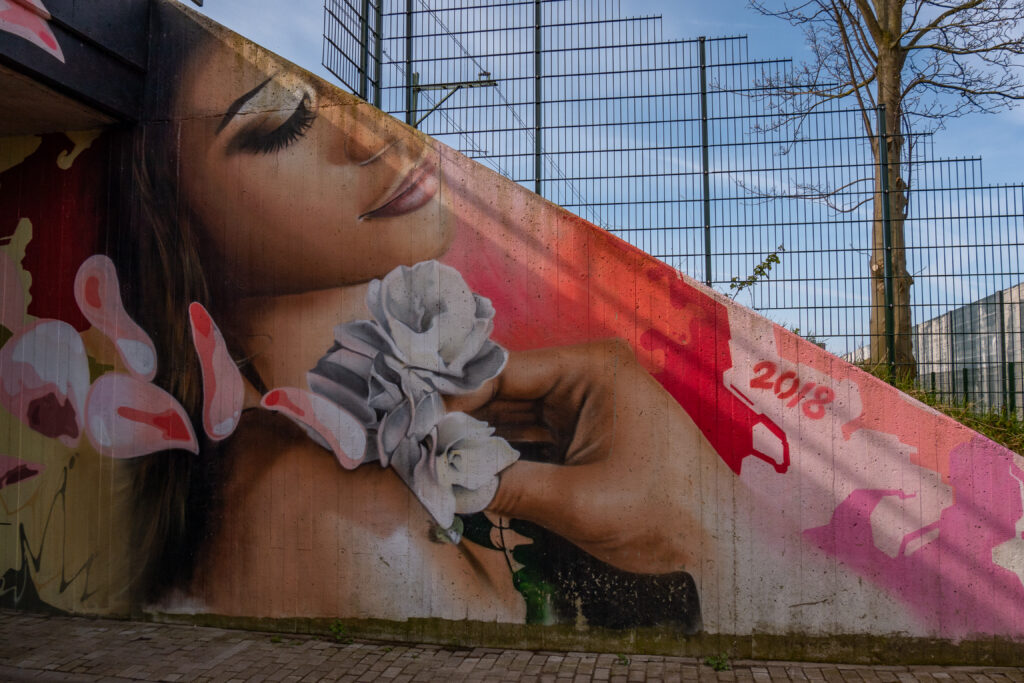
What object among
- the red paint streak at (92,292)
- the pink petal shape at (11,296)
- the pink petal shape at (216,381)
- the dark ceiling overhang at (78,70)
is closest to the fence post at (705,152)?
the pink petal shape at (216,381)

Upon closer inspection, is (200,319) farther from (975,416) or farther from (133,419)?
(975,416)

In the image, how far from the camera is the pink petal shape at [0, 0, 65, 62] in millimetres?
4824

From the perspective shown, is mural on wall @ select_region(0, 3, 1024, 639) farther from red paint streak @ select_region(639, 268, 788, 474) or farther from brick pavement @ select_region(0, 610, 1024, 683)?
brick pavement @ select_region(0, 610, 1024, 683)

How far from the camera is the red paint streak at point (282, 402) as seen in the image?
214 inches

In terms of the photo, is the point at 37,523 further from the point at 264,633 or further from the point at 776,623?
the point at 776,623

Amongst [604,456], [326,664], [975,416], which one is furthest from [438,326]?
[975,416]

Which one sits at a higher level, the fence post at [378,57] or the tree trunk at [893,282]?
the fence post at [378,57]

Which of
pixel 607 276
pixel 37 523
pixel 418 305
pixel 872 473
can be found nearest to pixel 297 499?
pixel 418 305

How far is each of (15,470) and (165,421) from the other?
52.6 inches

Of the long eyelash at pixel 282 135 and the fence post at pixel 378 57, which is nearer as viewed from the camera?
the long eyelash at pixel 282 135

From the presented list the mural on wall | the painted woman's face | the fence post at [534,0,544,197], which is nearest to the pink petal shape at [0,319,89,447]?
the mural on wall

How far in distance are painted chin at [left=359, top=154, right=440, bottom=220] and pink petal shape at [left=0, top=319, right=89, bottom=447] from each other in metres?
2.51

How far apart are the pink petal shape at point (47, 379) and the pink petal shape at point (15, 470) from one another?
26cm

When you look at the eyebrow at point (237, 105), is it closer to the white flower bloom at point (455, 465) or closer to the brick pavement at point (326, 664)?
the white flower bloom at point (455, 465)
